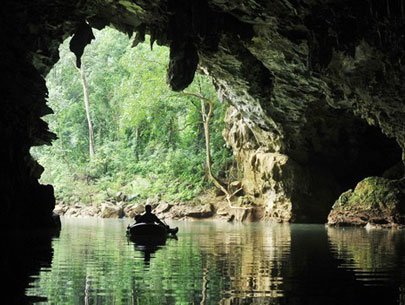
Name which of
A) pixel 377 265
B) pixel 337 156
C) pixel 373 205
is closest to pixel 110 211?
pixel 337 156

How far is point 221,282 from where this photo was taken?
291 inches

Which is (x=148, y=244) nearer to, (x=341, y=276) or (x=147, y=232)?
(x=147, y=232)

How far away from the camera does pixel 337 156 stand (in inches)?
1125

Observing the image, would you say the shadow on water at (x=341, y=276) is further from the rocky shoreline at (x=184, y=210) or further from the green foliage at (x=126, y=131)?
the green foliage at (x=126, y=131)

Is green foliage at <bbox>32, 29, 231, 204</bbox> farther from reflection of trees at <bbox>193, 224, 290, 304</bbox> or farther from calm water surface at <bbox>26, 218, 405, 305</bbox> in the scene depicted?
calm water surface at <bbox>26, 218, 405, 305</bbox>

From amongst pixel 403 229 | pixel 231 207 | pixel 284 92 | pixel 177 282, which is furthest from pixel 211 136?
pixel 177 282

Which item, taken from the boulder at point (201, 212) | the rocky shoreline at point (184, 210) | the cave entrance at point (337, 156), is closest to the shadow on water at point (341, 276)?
the cave entrance at point (337, 156)

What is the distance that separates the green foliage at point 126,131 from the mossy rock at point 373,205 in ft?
49.4

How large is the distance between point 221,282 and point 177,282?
58cm

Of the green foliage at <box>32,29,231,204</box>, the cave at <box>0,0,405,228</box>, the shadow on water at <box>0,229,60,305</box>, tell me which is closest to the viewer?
the shadow on water at <box>0,229,60,305</box>

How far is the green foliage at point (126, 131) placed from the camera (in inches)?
1535

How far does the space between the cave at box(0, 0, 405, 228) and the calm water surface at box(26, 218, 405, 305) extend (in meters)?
5.81

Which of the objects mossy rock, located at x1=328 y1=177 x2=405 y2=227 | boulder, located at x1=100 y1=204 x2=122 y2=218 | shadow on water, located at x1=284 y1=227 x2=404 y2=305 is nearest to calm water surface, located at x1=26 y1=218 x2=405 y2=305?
shadow on water, located at x1=284 y1=227 x2=404 y2=305

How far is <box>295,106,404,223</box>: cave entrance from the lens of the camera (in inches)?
1059
